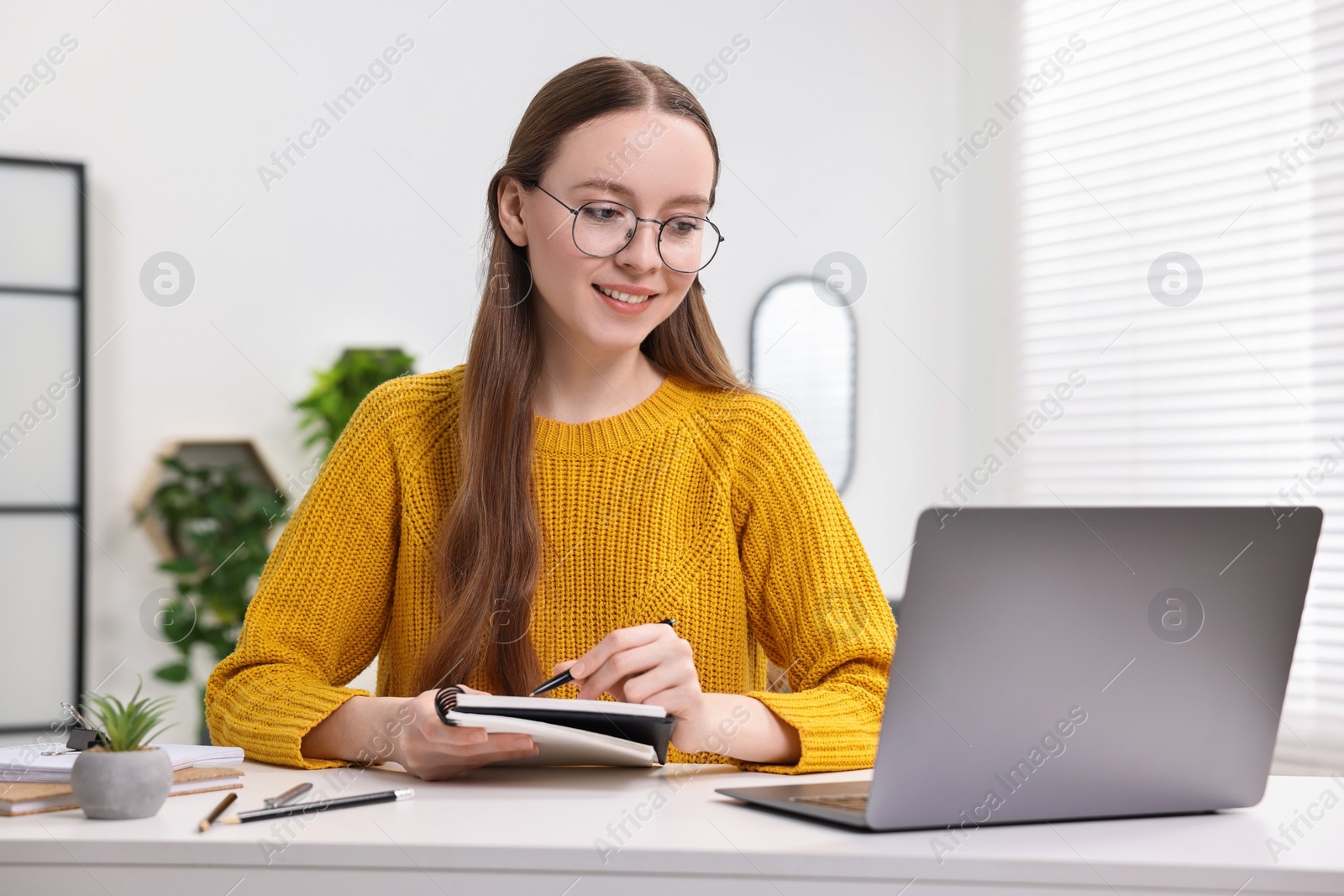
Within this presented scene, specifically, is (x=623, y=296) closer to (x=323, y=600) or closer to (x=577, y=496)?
(x=577, y=496)

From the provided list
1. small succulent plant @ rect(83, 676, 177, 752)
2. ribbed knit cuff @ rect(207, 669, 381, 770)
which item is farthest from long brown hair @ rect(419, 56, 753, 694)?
small succulent plant @ rect(83, 676, 177, 752)

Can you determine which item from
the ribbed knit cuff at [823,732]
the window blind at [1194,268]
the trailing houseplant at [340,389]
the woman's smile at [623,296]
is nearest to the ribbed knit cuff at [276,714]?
the ribbed knit cuff at [823,732]

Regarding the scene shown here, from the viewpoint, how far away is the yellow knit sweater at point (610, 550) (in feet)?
4.65

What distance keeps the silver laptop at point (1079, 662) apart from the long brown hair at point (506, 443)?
1.69 ft

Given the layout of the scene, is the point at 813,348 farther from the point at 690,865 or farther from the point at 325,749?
the point at 690,865

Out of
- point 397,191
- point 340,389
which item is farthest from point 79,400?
point 397,191

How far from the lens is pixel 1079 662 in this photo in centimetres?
91

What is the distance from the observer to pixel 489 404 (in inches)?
58.9

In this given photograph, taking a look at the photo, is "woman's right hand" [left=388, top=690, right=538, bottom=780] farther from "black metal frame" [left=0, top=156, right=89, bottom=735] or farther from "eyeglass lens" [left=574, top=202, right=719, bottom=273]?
"black metal frame" [left=0, top=156, right=89, bottom=735]

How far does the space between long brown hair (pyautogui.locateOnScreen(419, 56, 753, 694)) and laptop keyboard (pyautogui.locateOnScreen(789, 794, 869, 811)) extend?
0.51 m

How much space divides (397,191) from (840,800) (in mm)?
2698

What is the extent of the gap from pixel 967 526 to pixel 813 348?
2.84 m

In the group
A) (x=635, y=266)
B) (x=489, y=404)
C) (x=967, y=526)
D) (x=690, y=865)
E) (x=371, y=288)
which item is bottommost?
(x=690, y=865)

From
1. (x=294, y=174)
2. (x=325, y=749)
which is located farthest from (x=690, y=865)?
(x=294, y=174)
